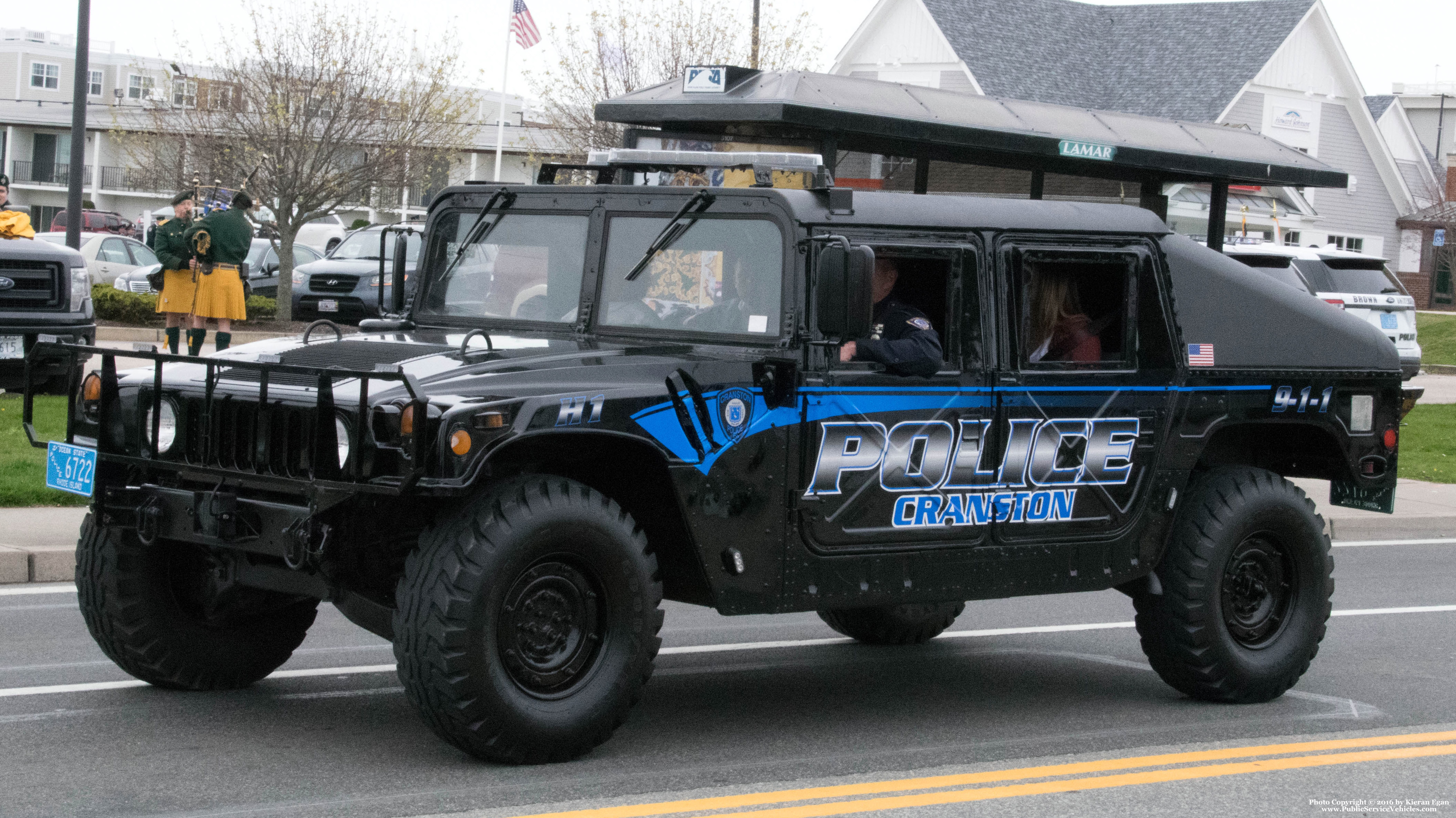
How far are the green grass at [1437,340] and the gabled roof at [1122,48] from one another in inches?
263

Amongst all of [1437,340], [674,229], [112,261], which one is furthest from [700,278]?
[1437,340]

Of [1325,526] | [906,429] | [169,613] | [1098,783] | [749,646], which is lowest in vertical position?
[749,646]

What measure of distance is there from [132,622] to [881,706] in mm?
2952

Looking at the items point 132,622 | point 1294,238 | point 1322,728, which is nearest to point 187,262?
point 132,622

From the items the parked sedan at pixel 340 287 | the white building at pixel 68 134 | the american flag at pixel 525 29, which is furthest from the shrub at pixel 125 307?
the white building at pixel 68 134

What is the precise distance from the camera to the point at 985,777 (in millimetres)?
5922

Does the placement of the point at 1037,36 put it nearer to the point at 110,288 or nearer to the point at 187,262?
the point at 110,288

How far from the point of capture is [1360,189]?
46.9 metres

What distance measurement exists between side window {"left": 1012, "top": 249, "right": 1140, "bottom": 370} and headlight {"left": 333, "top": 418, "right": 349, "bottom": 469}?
8.72 feet

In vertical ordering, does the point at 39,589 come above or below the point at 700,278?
below

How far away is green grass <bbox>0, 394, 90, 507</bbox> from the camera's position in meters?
11.1

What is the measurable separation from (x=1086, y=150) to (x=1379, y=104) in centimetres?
4836

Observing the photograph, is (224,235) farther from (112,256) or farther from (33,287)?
(112,256)

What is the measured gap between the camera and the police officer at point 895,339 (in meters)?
6.32
